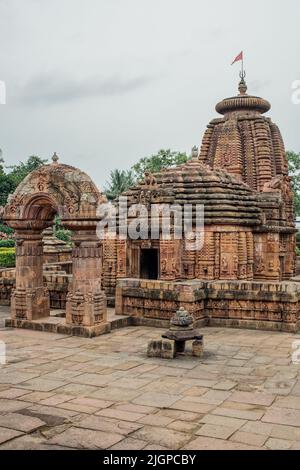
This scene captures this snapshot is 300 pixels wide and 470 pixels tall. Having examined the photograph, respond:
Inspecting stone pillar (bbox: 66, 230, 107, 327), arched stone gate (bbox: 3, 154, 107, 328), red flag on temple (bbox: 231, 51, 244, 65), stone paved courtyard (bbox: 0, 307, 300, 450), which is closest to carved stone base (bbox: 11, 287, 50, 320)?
arched stone gate (bbox: 3, 154, 107, 328)

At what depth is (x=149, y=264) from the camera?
55.9ft

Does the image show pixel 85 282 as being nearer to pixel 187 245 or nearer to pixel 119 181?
pixel 187 245

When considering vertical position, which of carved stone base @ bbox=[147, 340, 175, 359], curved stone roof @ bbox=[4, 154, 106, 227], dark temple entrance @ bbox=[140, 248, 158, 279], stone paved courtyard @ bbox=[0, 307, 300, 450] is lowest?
stone paved courtyard @ bbox=[0, 307, 300, 450]

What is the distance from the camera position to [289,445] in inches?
213

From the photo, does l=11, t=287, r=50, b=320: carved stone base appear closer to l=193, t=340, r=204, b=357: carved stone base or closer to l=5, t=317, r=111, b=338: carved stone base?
l=5, t=317, r=111, b=338: carved stone base

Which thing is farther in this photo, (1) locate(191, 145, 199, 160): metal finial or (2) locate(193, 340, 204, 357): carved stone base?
(1) locate(191, 145, 199, 160): metal finial

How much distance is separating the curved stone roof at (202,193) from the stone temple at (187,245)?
3 centimetres

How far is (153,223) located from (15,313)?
194 inches

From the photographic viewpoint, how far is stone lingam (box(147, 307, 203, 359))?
938cm

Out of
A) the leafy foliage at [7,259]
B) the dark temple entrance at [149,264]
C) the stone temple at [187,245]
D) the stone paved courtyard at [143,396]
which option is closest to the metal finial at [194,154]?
the stone temple at [187,245]

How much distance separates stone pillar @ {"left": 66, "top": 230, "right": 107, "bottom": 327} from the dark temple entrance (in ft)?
15.3

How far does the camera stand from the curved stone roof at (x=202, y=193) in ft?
51.8

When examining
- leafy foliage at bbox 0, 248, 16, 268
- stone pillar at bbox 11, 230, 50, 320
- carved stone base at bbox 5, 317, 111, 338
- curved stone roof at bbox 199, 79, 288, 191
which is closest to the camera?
carved stone base at bbox 5, 317, 111, 338
